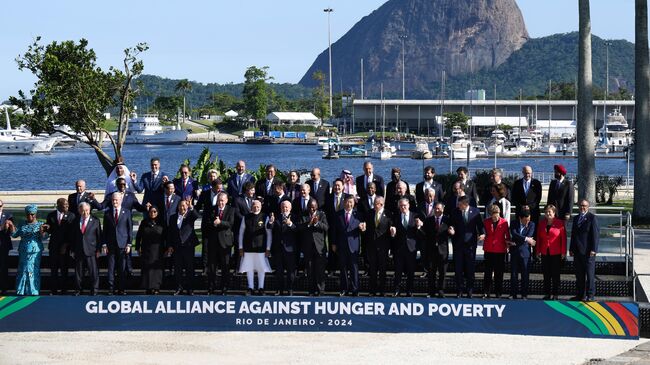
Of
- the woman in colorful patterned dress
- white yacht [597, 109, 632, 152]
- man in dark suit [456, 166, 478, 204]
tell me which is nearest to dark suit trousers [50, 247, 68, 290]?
the woman in colorful patterned dress

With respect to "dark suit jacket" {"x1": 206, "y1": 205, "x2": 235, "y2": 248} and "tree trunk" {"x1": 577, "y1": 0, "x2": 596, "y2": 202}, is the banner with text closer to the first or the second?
"dark suit jacket" {"x1": 206, "y1": 205, "x2": 235, "y2": 248}

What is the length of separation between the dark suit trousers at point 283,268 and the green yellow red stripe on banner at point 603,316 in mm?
4130

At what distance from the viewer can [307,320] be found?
51.0 feet

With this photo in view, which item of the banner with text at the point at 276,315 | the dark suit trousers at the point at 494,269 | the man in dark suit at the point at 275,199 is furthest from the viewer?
the man in dark suit at the point at 275,199

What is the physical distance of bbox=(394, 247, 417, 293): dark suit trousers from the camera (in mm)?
16469

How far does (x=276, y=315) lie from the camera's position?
15.6 meters

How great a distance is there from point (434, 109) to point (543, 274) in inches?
6726

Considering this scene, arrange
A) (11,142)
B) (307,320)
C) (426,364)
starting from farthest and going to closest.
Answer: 1. (11,142)
2. (307,320)
3. (426,364)

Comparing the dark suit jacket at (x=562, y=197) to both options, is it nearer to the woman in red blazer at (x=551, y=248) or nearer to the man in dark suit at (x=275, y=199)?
the woman in red blazer at (x=551, y=248)

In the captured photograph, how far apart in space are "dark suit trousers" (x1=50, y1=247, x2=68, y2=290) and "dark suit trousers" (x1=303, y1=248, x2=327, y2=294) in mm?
3987

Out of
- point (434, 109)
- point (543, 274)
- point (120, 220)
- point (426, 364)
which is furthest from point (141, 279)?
point (434, 109)

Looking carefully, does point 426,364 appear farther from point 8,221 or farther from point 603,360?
point 8,221

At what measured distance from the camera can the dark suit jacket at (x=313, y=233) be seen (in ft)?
53.8

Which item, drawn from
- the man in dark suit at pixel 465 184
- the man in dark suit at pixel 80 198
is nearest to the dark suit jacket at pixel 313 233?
the man in dark suit at pixel 465 184
